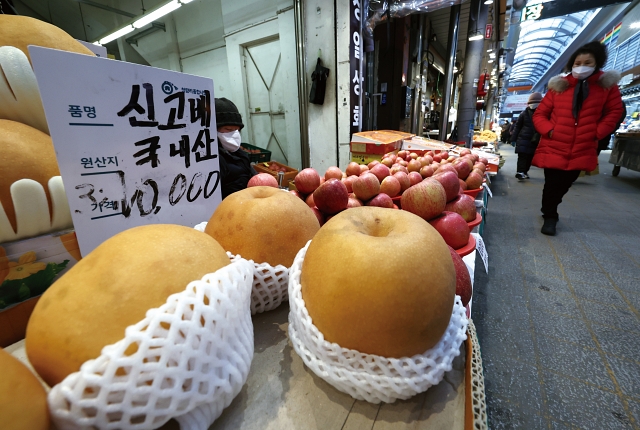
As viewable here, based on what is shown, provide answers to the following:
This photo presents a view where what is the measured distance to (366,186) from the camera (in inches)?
57.4

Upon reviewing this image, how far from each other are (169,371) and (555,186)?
4.60m

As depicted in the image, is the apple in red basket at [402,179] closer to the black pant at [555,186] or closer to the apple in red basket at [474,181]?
the apple in red basket at [474,181]

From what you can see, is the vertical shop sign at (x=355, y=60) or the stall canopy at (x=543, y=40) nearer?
the vertical shop sign at (x=355, y=60)

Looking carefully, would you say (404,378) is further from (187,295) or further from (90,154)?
(90,154)

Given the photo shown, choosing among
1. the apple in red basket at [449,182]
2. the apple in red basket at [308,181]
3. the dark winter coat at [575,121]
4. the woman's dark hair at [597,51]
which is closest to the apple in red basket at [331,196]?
the apple in red basket at [308,181]

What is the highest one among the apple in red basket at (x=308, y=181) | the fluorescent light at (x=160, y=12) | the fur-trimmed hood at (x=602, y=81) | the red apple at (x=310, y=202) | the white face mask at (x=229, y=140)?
the fluorescent light at (x=160, y=12)

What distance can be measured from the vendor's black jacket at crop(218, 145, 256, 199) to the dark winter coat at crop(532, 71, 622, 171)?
3601mm

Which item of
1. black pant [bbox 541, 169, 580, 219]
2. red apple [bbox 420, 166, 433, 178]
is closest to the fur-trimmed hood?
black pant [bbox 541, 169, 580, 219]

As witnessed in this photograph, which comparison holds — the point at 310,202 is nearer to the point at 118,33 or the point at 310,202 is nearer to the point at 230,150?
the point at 230,150

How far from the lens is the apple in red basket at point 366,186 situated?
1.46m

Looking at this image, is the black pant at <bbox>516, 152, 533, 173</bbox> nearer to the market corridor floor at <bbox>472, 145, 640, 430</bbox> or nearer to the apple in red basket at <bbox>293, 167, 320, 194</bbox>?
the market corridor floor at <bbox>472, 145, 640, 430</bbox>

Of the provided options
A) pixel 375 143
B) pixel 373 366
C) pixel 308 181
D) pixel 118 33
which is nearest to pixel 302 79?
pixel 375 143

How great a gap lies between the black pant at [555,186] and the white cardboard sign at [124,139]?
4.06 m

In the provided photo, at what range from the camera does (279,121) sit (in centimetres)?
707
